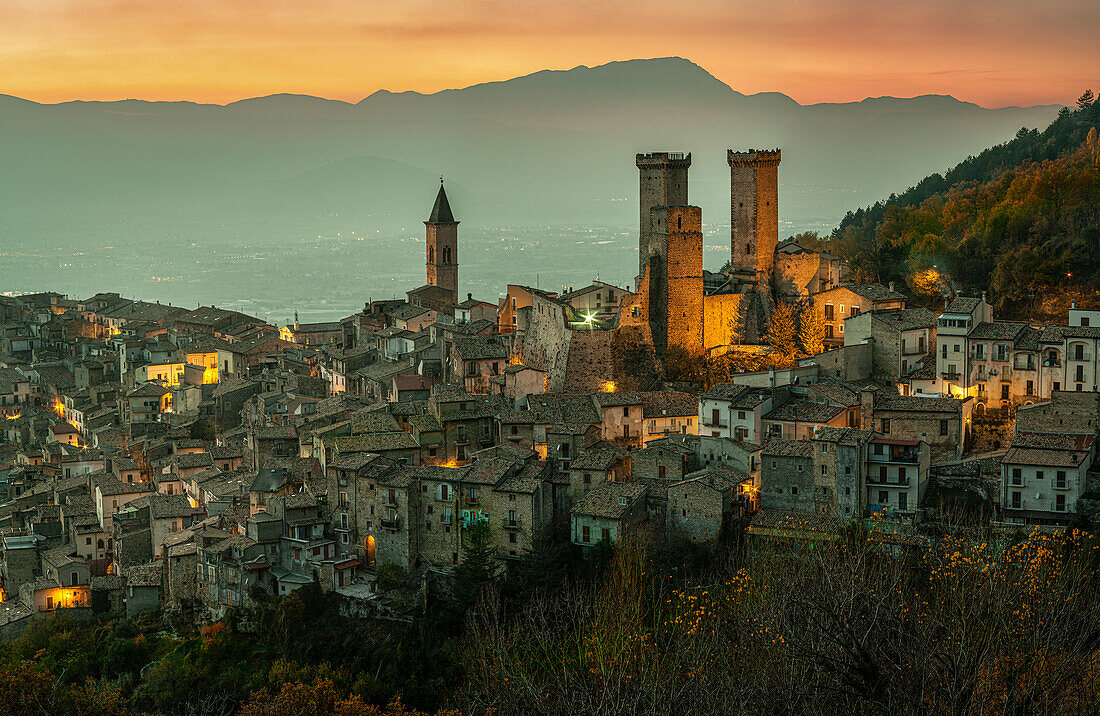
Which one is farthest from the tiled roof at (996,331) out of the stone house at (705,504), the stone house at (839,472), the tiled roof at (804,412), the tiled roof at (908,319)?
the stone house at (705,504)

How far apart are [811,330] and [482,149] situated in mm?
78015

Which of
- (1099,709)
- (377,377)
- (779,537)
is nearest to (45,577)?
(377,377)

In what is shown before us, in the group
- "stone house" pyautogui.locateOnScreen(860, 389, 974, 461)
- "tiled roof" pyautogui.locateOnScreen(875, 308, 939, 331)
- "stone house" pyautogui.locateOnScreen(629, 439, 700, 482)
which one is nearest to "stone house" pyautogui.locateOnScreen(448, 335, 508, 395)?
"stone house" pyautogui.locateOnScreen(629, 439, 700, 482)

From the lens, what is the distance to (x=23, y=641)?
25344mm

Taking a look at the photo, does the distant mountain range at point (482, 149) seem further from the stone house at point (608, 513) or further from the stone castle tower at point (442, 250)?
the stone house at point (608, 513)

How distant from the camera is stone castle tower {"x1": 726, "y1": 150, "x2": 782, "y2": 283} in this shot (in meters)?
35.4

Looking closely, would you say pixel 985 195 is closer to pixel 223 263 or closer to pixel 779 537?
pixel 779 537

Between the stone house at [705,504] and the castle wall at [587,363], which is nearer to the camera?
the stone house at [705,504]

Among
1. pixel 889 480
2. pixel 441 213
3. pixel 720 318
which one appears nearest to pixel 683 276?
pixel 720 318

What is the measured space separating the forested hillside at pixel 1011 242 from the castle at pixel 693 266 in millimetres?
3732

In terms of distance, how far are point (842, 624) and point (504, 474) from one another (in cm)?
1170

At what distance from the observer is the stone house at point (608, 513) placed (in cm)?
2298

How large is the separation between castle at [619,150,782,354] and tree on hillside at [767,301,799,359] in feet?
2.27

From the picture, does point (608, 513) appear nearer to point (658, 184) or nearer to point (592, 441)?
point (592, 441)
